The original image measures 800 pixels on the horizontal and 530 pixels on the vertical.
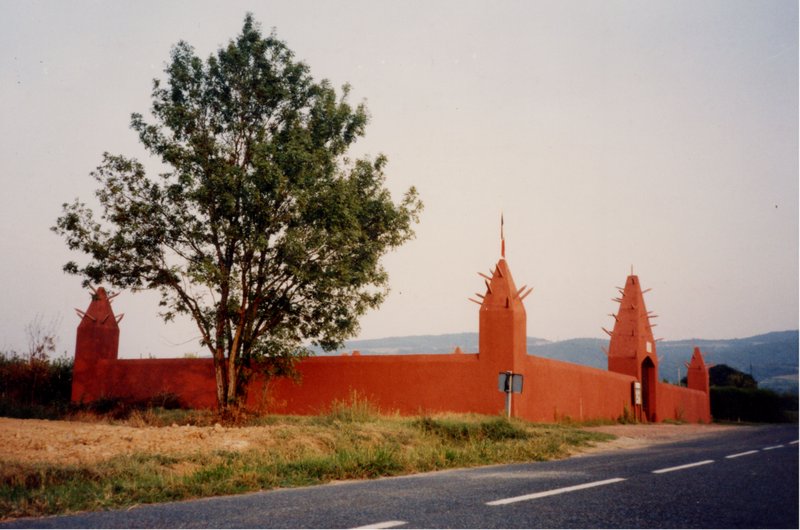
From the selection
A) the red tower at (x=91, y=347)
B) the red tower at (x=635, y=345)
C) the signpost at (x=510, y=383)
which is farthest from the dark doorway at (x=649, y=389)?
the red tower at (x=91, y=347)

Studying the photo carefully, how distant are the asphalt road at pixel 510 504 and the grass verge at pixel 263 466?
590 millimetres

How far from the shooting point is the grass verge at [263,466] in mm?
7242

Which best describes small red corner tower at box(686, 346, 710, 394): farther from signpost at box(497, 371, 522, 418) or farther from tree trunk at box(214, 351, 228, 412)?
tree trunk at box(214, 351, 228, 412)

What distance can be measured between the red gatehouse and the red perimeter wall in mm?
32

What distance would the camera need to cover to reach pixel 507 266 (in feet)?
75.8

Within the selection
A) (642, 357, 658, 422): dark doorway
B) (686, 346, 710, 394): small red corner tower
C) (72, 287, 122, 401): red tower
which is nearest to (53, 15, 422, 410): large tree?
(72, 287, 122, 401): red tower

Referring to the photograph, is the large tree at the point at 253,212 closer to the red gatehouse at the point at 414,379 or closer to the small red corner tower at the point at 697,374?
the red gatehouse at the point at 414,379

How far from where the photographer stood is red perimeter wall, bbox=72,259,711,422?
2161 cm

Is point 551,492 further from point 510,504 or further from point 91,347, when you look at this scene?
point 91,347

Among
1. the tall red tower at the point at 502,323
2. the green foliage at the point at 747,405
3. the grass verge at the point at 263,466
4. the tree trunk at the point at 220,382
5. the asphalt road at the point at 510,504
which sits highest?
the tall red tower at the point at 502,323

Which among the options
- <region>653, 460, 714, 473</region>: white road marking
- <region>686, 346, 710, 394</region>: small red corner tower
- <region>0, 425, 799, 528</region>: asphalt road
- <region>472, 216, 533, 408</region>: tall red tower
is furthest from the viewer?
<region>686, 346, 710, 394</region>: small red corner tower

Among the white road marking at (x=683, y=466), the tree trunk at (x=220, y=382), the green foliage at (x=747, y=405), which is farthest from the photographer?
the green foliage at (x=747, y=405)

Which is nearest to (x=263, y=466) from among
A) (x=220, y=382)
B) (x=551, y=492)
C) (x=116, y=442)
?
(x=551, y=492)

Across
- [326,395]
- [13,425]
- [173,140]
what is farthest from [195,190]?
[326,395]
